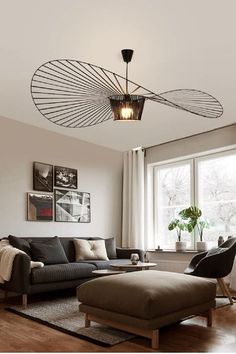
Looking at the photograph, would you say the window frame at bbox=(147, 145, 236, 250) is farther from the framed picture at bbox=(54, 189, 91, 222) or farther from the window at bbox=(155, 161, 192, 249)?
the framed picture at bbox=(54, 189, 91, 222)

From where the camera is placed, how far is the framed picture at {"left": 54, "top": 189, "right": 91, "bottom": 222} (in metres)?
5.91

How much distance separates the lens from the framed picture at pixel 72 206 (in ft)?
19.4

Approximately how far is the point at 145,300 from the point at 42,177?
3.39 m

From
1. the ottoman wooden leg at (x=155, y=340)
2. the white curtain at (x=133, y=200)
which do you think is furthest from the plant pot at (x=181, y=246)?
the ottoman wooden leg at (x=155, y=340)

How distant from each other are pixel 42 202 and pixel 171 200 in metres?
2.36

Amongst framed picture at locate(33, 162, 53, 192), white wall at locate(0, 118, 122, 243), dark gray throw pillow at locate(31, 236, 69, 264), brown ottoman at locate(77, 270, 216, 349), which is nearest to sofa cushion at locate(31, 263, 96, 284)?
dark gray throw pillow at locate(31, 236, 69, 264)

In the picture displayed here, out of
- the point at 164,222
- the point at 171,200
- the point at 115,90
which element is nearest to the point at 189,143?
the point at 171,200

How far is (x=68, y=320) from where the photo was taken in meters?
3.54

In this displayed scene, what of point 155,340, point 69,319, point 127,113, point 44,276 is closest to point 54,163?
point 44,276

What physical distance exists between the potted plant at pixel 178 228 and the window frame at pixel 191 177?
0.20m

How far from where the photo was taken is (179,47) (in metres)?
3.59

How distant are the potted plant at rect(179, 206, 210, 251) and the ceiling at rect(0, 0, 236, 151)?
1791 mm

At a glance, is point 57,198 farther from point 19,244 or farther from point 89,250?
point 19,244

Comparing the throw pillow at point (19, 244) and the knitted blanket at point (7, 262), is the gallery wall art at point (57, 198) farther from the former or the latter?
the knitted blanket at point (7, 262)
